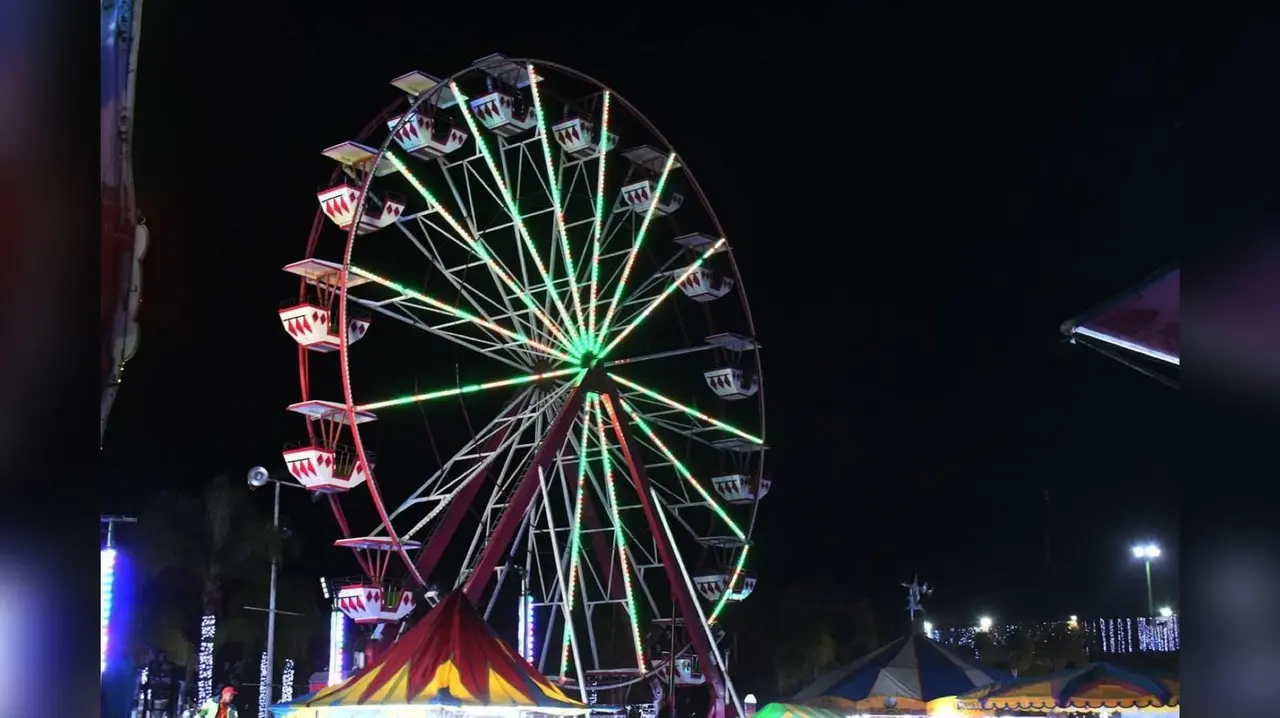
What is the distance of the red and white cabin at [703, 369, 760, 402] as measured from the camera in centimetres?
2945

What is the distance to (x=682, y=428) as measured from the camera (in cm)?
2766

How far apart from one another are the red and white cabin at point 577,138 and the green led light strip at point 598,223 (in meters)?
0.19

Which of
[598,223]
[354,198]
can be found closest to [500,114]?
[598,223]

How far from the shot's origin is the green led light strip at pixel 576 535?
24016 millimetres

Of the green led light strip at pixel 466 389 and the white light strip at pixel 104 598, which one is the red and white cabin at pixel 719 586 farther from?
the white light strip at pixel 104 598

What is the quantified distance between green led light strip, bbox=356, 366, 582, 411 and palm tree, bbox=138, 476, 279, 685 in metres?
18.8

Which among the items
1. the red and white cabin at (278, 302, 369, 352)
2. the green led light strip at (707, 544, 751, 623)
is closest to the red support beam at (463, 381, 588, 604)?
the red and white cabin at (278, 302, 369, 352)

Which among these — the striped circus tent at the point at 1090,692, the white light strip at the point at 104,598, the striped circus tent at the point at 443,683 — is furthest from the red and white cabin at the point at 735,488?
the striped circus tent at the point at 443,683

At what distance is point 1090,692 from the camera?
18.1 metres
